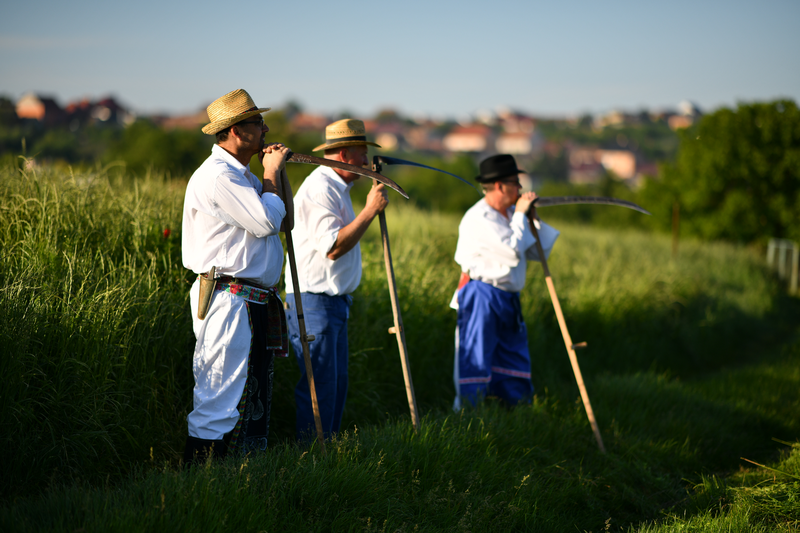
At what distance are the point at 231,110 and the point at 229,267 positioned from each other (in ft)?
2.62

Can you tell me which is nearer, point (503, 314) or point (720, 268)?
point (503, 314)

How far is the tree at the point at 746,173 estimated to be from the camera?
18.5 meters

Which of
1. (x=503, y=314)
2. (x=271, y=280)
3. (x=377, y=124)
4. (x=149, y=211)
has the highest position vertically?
(x=377, y=124)

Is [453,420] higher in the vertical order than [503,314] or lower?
lower

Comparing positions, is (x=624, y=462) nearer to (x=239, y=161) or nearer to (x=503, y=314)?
(x=503, y=314)

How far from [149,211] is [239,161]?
178cm

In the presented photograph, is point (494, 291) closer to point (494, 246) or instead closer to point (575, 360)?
point (494, 246)

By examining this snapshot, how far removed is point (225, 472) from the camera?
2.73 metres

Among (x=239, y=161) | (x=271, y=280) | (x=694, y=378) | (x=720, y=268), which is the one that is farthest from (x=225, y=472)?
(x=720, y=268)

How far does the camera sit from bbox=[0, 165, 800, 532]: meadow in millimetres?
2771

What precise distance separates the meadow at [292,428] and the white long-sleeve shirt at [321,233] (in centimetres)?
88

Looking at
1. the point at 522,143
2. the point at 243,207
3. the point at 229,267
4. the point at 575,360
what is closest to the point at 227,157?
the point at 243,207

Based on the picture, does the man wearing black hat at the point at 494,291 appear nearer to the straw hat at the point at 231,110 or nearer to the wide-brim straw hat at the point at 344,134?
the wide-brim straw hat at the point at 344,134

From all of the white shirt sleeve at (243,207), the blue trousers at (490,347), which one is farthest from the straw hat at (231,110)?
the blue trousers at (490,347)
